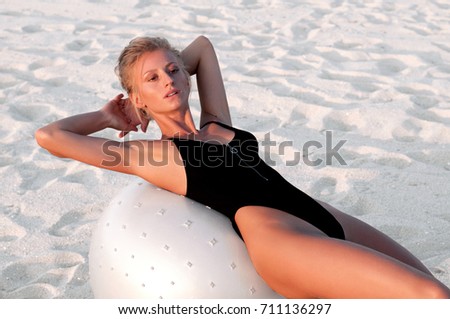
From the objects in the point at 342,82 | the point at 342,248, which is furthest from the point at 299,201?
the point at 342,82

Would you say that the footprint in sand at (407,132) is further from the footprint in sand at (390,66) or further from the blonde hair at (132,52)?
the blonde hair at (132,52)

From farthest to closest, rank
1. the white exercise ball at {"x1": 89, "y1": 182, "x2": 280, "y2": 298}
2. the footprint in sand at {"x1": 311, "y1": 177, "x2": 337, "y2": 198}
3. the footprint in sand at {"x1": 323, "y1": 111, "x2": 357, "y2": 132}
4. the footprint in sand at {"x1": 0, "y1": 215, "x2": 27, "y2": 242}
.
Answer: the footprint in sand at {"x1": 323, "y1": 111, "x2": 357, "y2": 132}
the footprint in sand at {"x1": 311, "y1": 177, "x2": 337, "y2": 198}
the footprint in sand at {"x1": 0, "y1": 215, "x2": 27, "y2": 242}
the white exercise ball at {"x1": 89, "y1": 182, "x2": 280, "y2": 298}

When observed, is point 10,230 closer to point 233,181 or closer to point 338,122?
point 233,181

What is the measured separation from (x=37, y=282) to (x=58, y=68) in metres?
3.07

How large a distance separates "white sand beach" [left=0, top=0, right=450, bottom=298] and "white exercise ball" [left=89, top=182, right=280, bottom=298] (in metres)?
0.63

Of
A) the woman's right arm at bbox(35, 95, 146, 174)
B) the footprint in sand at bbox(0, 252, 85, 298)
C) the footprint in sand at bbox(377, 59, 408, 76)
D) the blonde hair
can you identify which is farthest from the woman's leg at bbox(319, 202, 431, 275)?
the footprint in sand at bbox(377, 59, 408, 76)

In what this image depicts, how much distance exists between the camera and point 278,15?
7816 millimetres

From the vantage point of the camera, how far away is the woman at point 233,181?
2.73 m

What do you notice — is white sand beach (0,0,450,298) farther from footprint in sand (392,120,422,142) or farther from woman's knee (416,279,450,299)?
woman's knee (416,279,450,299)

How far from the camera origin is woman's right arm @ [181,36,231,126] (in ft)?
12.3

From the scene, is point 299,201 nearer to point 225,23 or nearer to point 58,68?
point 58,68

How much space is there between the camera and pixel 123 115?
3545 millimetres

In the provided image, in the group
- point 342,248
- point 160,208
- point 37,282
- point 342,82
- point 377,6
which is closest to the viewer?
point 342,248
